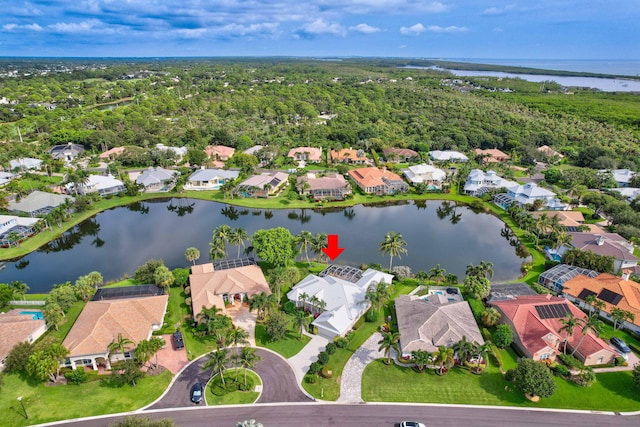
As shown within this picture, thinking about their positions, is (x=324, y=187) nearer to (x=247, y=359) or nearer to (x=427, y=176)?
(x=427, y=176)

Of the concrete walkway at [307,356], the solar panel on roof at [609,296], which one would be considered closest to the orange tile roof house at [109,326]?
the concrete walkway at [307,356]

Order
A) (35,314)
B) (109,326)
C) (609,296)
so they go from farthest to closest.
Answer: (609,296) → (35,314) → (109,326)

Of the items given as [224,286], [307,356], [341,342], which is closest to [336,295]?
[341,342]

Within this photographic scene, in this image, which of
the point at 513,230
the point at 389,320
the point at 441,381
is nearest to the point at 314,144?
the point at 513,230

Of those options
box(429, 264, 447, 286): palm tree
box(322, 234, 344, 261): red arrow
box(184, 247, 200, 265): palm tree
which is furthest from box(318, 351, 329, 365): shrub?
box(184, 247, 200, 265): palm tree

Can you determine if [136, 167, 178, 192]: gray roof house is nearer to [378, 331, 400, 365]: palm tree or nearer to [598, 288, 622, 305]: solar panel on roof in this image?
[378, 331, 400, 365]: palm tree

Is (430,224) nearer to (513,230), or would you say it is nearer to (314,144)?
(513,230)
